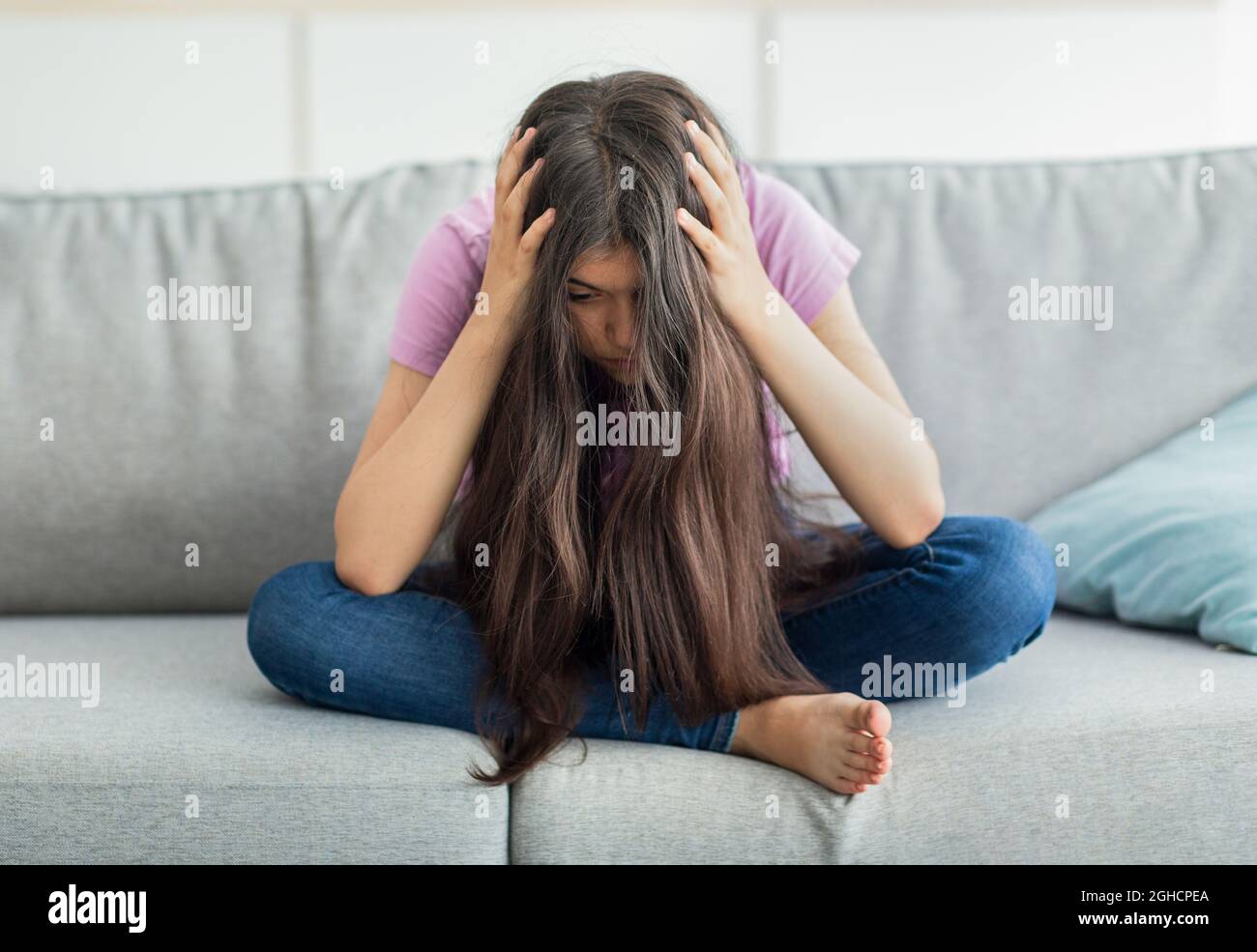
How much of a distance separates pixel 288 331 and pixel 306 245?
0.12 metres

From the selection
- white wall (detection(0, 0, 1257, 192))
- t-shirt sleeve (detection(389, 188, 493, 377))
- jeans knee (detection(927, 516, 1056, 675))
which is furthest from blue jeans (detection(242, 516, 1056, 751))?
white wall (detection(0, 0, 1257, 192))

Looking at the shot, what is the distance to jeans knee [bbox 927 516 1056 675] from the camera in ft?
3.35

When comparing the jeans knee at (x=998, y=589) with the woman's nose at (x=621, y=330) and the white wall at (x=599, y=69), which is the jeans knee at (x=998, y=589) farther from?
the white wall at (x=599, y=69)

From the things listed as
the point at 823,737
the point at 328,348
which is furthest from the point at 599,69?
the point at 823,737

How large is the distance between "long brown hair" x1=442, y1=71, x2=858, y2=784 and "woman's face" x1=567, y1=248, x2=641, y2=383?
1 cm

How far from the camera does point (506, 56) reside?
1887 millimetres

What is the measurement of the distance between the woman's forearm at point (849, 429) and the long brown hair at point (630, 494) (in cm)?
3

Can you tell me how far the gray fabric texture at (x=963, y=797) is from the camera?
3.00ft

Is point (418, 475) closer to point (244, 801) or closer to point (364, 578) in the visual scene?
point (364, 578)

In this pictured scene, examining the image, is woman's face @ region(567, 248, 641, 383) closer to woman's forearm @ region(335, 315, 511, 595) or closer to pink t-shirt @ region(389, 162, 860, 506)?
woman's forearm @ region(335, 315, 511, 595)

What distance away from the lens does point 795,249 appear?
1232 mm

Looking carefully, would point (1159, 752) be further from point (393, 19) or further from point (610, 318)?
point (393, 19)
